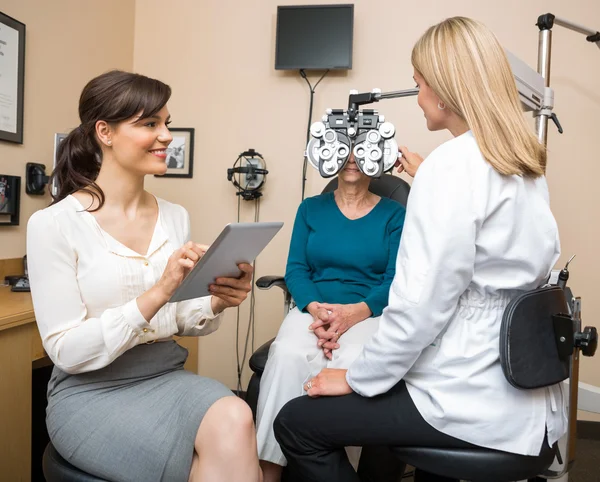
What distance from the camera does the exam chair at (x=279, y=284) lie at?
1.71m

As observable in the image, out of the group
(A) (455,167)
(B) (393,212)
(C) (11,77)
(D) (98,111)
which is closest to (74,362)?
(D) (98,111)

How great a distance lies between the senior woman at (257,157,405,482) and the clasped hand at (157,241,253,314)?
0.36 m

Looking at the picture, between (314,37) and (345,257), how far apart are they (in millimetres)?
1303

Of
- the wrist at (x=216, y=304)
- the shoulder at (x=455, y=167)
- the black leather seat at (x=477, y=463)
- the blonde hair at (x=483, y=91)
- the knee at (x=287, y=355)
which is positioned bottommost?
the black leather seat at (x=477, y=463)

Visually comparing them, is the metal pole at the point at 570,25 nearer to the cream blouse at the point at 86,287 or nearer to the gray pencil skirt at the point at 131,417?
the cream blouse at the point at 86,287

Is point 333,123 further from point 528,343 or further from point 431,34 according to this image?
point 528,343

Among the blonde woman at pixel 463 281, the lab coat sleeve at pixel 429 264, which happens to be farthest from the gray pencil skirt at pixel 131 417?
the lab coat sleeve at pixel 429 264

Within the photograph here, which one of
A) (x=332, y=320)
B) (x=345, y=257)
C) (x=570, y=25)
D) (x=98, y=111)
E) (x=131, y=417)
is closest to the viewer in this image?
(x=131, y=417)

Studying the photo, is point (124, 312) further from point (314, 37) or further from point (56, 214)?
point (314, 37)

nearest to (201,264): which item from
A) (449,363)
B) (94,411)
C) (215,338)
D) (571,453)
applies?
(94,411)

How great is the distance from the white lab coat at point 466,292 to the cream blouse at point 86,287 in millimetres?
528

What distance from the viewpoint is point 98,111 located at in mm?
1334

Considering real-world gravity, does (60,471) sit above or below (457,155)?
below

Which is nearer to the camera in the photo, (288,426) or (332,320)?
(288,426)
